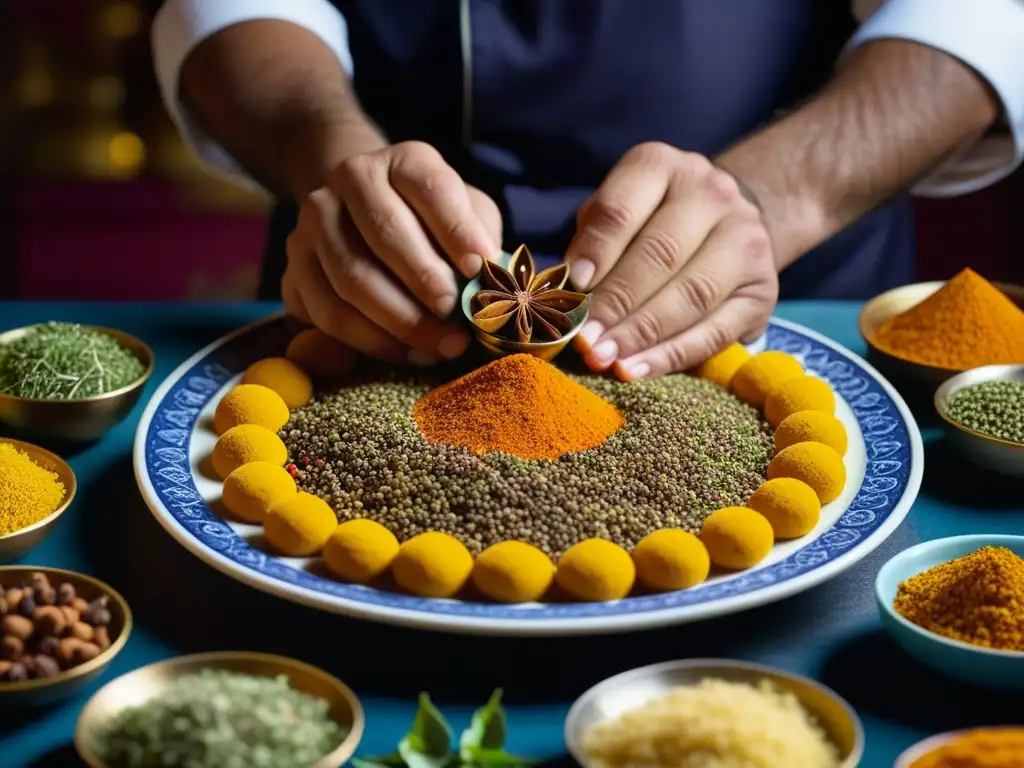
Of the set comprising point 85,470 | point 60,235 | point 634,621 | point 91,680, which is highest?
point 634,621

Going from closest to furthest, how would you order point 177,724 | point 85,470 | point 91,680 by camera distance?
point 177,724 < point 91,680 < point 85,470

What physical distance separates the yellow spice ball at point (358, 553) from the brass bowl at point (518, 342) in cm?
43

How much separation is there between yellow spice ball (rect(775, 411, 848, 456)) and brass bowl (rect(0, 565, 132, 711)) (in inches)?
31.5

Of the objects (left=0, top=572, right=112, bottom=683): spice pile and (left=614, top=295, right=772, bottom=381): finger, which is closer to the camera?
(left=0, top=572, right=112, bottom=683): spice pile

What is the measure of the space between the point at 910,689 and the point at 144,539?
849 millimetres

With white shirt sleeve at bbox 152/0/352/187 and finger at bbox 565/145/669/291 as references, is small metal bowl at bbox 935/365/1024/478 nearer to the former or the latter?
finger at bbox 565/145/669/291

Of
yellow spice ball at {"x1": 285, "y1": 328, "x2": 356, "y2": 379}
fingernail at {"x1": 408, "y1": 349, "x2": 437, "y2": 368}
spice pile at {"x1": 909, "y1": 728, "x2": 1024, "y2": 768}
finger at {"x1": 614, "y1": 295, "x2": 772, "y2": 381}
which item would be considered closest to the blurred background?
yellow spice ball at {"x1": 285, "y1": 328, "x2": 356, "y2": 379}

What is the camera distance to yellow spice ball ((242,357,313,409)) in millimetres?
1593

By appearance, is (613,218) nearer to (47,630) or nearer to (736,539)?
(736,539)

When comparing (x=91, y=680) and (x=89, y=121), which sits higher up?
(x=91, y=680)

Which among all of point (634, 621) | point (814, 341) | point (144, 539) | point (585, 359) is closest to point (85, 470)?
point (144, 539)

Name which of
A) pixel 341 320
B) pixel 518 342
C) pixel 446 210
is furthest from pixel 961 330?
pixel 341 320

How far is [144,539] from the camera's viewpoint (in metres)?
1.35

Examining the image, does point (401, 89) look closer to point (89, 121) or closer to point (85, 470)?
point (85, 470)
